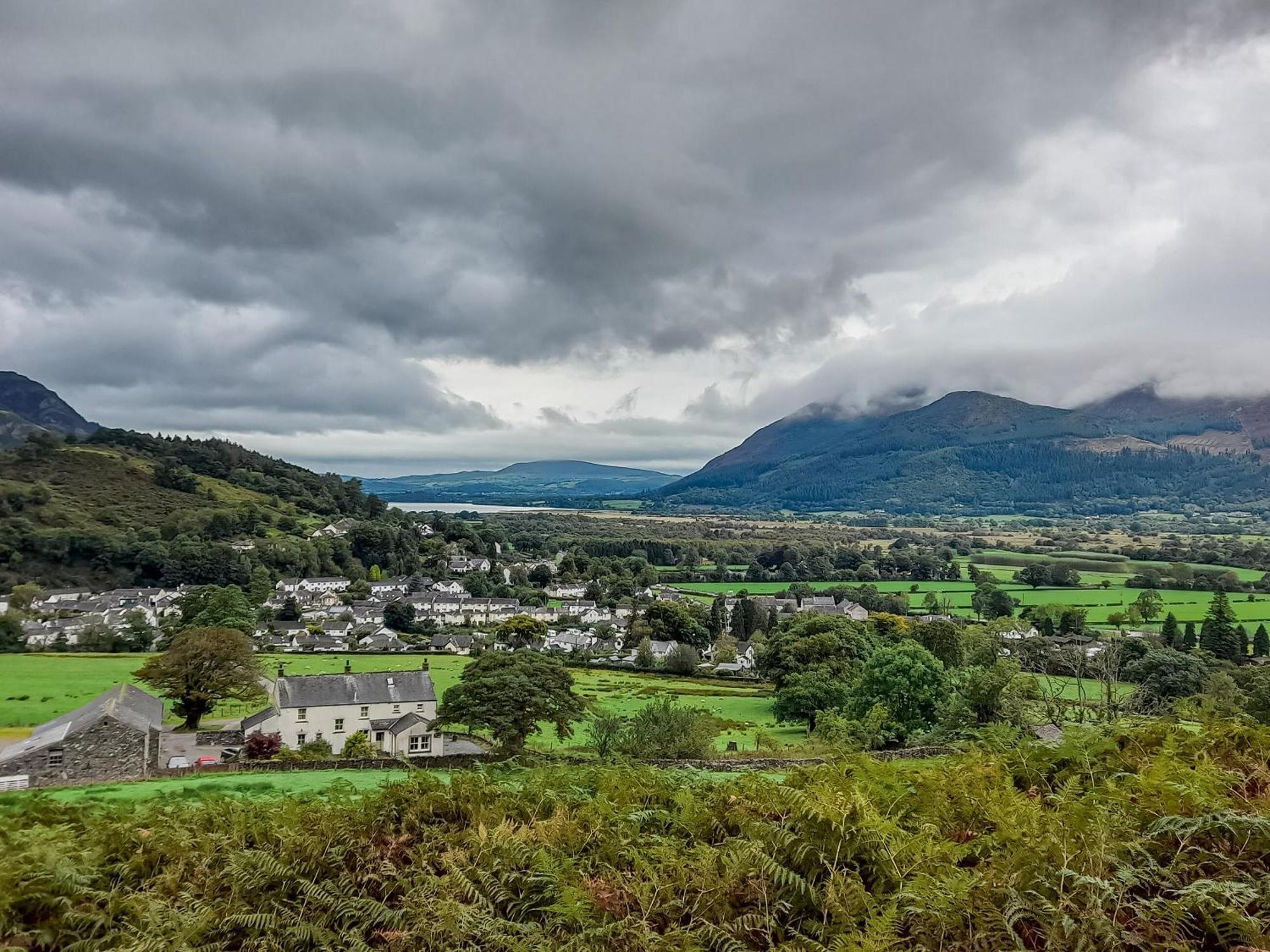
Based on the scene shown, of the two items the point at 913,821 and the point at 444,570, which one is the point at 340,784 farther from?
the point at 444,570

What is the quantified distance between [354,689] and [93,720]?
50.1ft

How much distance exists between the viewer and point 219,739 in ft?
101

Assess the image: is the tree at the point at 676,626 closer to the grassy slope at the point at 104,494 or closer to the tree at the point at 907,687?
the tree at the point at 907,687

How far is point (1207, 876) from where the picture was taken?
158 inches

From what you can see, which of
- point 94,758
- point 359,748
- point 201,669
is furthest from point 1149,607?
point 94,758

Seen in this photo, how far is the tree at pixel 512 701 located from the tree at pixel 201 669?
13571mm

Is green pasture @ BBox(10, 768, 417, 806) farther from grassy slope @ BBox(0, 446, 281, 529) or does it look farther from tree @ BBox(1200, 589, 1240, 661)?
grassy slope @ BBox(0, 446, 281, 529)

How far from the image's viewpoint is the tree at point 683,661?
57750 mm

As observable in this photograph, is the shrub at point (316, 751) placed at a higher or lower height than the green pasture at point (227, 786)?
lower

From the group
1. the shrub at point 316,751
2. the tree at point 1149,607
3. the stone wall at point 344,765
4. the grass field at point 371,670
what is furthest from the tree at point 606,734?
the tree at point 1149,607

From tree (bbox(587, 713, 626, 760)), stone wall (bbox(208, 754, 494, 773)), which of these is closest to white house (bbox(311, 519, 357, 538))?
stone wall (bbox(208, 754, 494, 773))

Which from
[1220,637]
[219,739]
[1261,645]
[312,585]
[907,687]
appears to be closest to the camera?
[907,687]

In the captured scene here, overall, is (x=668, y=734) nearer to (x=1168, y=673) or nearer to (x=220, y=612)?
(x=1168, y=673)

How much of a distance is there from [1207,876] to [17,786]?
85.0 ft
